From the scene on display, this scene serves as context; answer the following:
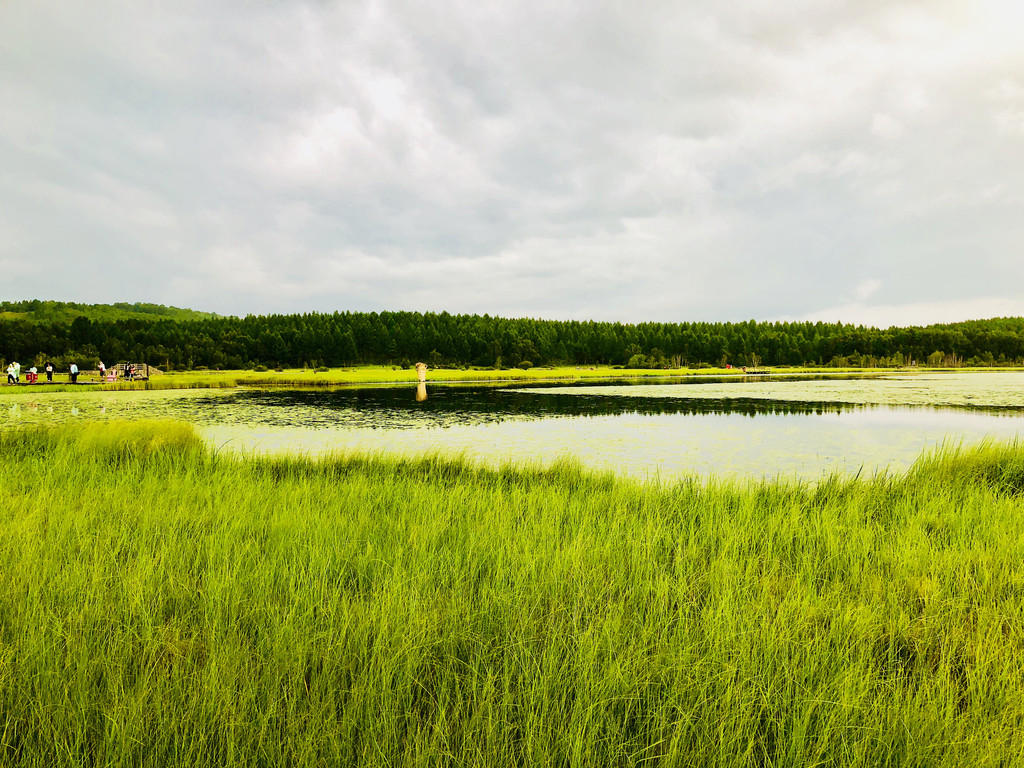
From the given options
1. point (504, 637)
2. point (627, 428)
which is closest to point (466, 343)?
point (627, 428)

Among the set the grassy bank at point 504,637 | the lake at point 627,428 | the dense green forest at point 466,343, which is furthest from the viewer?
the dense green forest at point 466,343

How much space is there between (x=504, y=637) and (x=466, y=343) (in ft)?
371

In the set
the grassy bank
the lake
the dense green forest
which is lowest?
the lake

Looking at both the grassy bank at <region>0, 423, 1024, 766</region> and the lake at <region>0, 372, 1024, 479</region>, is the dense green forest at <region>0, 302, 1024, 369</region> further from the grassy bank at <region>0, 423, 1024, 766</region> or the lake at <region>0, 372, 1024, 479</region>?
the grassy bank at <region>0, 423, 1024, 766</region>

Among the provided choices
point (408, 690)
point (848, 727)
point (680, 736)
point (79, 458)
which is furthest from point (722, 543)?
point (79, 458)

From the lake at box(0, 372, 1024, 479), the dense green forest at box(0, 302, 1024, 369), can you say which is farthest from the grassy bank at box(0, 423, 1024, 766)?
the dense green forest at box(0, 302, 1024, 369)

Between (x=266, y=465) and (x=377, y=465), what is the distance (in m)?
1.85

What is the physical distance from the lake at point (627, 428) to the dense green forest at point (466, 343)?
7265cm

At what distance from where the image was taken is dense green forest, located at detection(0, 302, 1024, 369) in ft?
327

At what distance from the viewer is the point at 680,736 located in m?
2.17

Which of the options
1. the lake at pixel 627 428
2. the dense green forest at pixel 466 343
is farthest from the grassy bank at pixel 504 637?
the dense green forest at pixel 466 343

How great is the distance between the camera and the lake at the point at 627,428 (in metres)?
11.1

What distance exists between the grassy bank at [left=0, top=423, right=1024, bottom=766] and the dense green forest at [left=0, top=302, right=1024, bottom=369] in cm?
9159

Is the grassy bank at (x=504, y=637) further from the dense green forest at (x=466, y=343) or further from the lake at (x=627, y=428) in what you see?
the dense green forest at (x=466, y=343)
